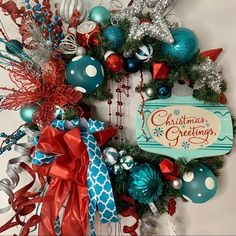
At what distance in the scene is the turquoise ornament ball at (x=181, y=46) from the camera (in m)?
0.90

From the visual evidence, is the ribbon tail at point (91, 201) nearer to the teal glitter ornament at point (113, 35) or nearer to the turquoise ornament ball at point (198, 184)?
the turquoise ornament ball at point (198, 184)

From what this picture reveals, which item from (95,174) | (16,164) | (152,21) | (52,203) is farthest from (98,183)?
(152,21)

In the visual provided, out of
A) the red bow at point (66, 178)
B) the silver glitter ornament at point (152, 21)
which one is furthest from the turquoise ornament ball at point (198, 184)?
the silver glitter ornament at point (152, 21)

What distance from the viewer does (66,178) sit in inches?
33.8

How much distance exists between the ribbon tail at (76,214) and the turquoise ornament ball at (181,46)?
431 millimetres

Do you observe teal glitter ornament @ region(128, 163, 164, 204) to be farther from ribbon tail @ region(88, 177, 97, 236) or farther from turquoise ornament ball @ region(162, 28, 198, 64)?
turquoise ornament ball @ region(162, 28, 198, 64)

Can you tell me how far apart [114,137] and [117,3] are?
40 cm

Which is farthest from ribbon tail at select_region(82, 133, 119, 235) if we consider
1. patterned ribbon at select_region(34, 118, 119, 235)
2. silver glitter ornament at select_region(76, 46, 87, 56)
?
silver glitter ornament at select_region(76, 46, 87, 56)

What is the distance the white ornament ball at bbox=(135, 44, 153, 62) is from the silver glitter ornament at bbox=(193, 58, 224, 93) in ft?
A: 0.43

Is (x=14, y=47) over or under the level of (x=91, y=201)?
over

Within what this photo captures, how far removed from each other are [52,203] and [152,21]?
0.55 m

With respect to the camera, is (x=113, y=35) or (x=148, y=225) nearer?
(x=113, y=35)

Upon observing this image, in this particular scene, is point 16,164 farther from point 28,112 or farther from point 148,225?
point 148,225

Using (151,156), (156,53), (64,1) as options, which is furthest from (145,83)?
A: (64,1)
